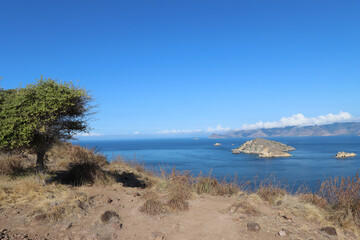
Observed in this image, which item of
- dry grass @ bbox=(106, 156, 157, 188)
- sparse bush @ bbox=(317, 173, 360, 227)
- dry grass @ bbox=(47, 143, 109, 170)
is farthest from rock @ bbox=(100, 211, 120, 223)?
dry grass @ bbox=(47, 143, 109, 170)

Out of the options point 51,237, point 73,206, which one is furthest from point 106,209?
point 51,237

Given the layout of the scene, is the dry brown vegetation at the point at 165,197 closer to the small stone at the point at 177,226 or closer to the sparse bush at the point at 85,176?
the sparse bush at the point at 85,176

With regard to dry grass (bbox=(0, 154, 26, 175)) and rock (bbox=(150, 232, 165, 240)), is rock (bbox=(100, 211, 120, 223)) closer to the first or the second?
rock (bbox=(150, 232, 165, 240))

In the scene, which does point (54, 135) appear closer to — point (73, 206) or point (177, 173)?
point (73, 206)

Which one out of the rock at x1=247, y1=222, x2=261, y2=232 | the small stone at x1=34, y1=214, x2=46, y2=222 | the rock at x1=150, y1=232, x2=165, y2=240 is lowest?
the rock at x1=247, y1=222, x2=261, y2=232

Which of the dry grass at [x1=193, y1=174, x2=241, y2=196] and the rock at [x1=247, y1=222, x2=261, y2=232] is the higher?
the dry grass at [x1=193, y1=174, x2=241, y2=196]

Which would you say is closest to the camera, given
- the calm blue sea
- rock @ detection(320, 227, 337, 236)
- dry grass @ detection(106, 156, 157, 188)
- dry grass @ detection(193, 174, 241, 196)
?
rock @ detection(320, 227, 337, 236)

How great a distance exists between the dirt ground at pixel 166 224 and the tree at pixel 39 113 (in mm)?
2109

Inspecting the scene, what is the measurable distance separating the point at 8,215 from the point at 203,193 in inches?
246

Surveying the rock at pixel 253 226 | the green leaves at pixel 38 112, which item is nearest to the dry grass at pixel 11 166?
the green leaves at pixel 38 112

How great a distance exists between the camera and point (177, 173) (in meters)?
10.4

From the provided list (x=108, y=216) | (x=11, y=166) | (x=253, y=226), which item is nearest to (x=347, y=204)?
(x=253, y=226)

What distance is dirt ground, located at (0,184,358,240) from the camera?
539cm

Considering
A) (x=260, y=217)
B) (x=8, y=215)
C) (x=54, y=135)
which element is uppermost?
(x=54, y=135)
